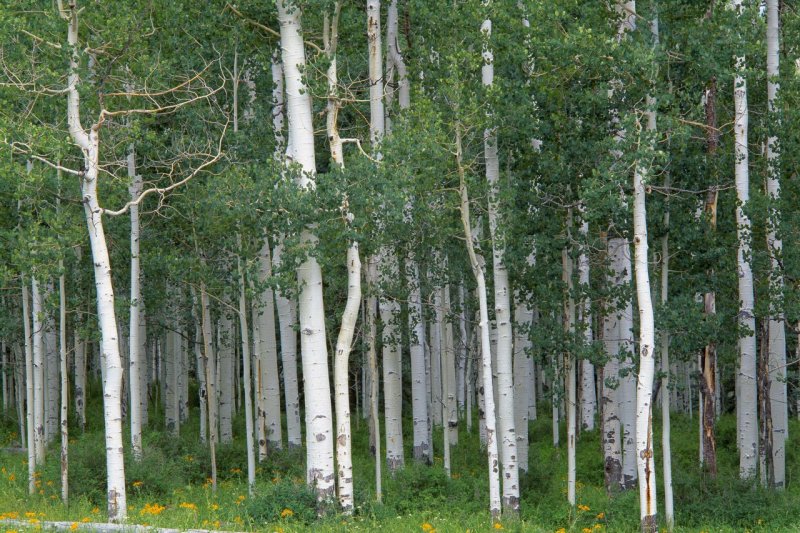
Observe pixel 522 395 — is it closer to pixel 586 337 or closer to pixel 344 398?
pixel 586 337

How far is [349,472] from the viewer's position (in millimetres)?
13109

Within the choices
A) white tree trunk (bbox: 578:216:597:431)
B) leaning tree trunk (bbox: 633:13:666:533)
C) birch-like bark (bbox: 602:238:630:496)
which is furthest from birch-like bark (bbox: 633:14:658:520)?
birch-like bark (bbox: 602:238:630:496)

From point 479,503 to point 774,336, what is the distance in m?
7.61

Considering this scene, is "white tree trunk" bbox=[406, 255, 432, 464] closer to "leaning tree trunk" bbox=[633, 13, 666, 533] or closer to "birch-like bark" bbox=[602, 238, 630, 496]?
"birch-like bark" bbox=[602, 238, 630, 496]

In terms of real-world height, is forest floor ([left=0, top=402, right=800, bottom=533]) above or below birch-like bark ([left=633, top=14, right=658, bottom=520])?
below

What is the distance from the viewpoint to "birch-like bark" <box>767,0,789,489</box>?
1680 centimetres

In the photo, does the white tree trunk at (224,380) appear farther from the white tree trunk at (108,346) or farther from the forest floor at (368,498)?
the white tree trunk at (108,346)

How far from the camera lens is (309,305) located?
13258 millimetres

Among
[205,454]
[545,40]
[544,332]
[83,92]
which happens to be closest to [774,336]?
[544,332]

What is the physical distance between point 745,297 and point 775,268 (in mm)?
767

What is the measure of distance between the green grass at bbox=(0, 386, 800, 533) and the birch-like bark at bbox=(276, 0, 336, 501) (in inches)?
27.0

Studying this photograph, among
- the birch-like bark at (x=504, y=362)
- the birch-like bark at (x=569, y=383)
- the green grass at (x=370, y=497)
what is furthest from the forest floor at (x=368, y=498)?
the birch-like bark at (x=504, y=362)

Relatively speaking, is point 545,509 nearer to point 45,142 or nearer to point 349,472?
point 349,472

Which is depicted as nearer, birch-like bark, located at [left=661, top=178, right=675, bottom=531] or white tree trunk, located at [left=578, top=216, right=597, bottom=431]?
birch-like bark, located at [left=661, top=178, right=675, bottom=531]
